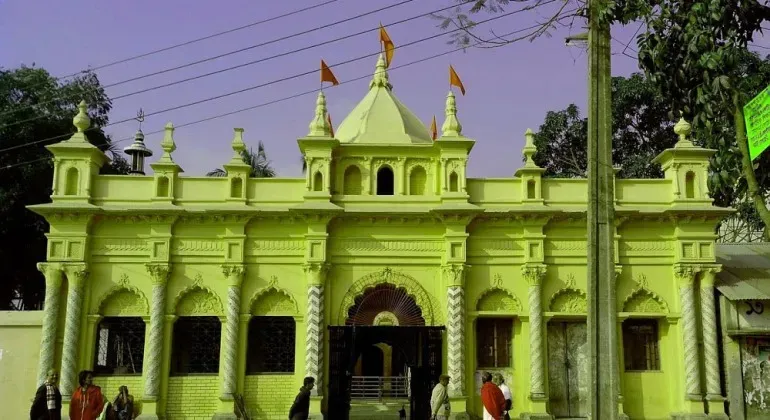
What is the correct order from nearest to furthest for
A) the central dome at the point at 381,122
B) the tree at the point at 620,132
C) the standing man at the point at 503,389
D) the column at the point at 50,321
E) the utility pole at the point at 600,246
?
the utility pole at the point at 600,246
the standing man at the point at 503,389
the column at the point at 50,321
the central dome at the point at 381,122
the tree at the point at 620,132

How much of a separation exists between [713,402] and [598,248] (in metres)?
11.0

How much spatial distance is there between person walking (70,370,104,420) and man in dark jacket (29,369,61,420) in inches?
47.5

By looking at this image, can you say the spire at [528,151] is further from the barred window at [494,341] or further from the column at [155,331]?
the column at [155,331]

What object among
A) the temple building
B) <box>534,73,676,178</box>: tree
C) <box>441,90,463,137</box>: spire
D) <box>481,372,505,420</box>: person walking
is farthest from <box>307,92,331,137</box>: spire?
<box>534,73,676,178</box>: tree

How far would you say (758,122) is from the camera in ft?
27.3

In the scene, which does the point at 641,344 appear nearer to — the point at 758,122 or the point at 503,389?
the point at 503,389

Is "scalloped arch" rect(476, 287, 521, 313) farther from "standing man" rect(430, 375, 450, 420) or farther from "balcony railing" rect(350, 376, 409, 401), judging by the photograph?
"balcony railing" rect(350, 376, 409, 401)

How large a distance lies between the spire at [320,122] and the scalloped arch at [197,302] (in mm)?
4691

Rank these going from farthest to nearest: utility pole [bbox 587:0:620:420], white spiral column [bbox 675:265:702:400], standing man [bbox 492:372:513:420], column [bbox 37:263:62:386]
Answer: white spiral column [bbox 675:265:702:400]
column [bbox 37:263:62:386]
standing man [bbox 492:372:513:420]
utility pole [bbox 587:0:620:420]

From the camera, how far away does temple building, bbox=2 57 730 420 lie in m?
17.2

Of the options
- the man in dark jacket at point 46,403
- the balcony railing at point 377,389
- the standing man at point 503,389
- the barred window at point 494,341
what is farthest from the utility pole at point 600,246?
Answer: the balcony railing at point 377,389

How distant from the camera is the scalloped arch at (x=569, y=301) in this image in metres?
17.8

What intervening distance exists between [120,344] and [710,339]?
1436 cm

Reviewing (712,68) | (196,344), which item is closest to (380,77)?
(196,344)
